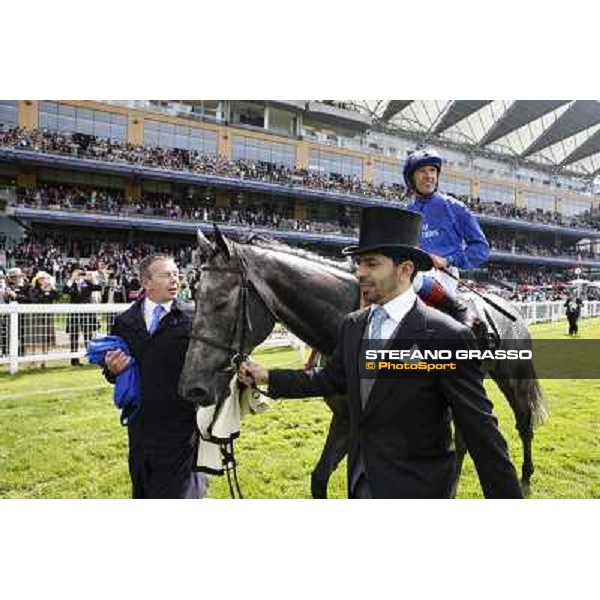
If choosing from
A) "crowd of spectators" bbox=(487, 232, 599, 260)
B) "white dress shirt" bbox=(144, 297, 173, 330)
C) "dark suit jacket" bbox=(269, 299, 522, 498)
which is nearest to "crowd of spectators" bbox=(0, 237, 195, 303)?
"white dress shirt" bbox=(144, 297, 173, 330)

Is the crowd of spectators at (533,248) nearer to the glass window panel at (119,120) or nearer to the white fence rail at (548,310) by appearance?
the white fence rail at (548,310)

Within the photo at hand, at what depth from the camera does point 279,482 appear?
8.99 feet

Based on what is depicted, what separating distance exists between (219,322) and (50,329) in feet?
7.24

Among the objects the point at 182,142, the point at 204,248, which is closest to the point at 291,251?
the point at 204,248

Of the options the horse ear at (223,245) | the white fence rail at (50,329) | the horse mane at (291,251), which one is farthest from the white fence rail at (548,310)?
the horse ear at (223,245)

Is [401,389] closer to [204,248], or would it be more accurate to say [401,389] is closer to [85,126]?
[204,248]

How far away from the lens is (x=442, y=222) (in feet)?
9.23

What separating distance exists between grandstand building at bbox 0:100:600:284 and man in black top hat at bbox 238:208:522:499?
836 millimetres

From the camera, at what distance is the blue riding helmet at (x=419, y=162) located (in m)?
2.74

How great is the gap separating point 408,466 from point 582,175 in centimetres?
220

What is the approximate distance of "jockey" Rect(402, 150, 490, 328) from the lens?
9.06 ft
